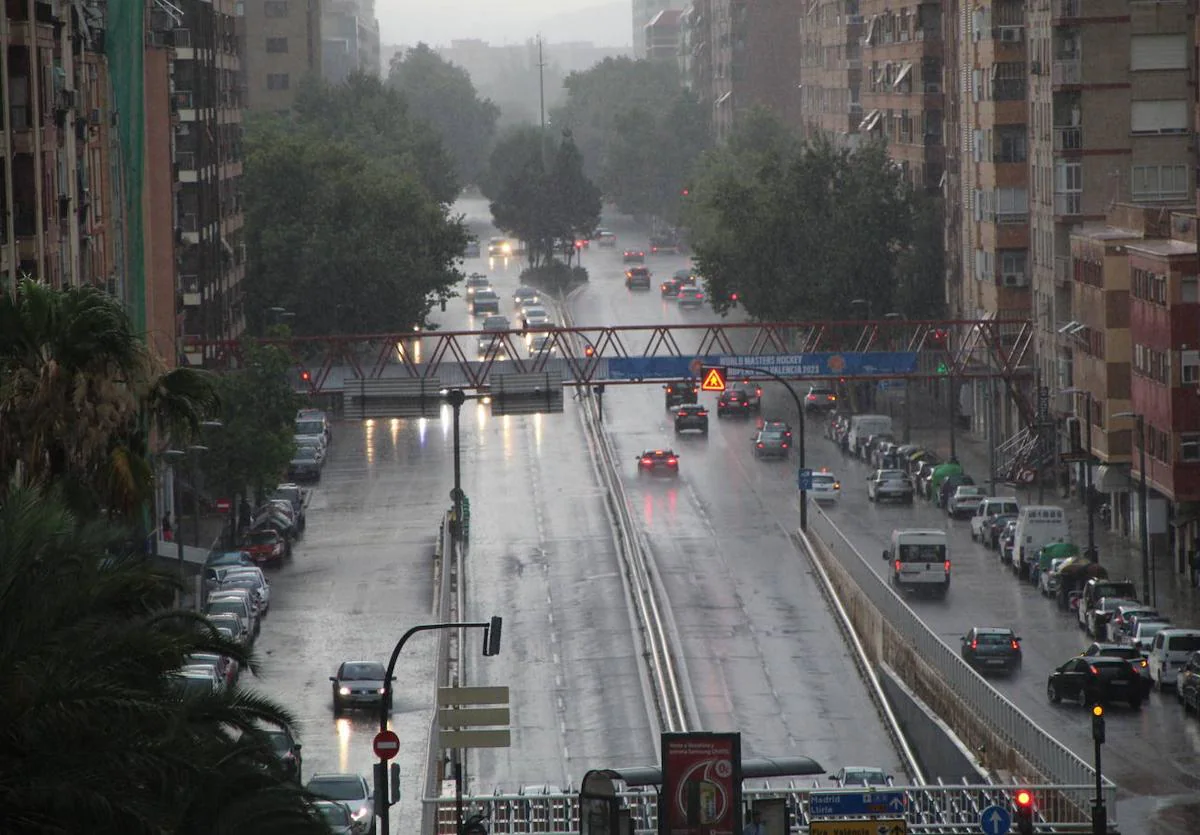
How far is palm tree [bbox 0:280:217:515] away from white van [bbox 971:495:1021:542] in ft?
158

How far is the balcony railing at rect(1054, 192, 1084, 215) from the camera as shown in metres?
93.9

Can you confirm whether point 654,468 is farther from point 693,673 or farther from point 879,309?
point 693,673

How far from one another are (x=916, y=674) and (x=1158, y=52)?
1473 inches

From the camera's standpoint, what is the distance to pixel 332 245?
12056 cm

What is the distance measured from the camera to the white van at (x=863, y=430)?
344 feet

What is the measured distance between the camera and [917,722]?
2240 inches

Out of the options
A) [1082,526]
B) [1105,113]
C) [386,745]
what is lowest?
[1082,526]

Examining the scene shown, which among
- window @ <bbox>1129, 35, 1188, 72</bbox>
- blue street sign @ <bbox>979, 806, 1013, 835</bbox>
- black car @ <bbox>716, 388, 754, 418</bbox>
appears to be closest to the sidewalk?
black car @ <bbox>716, 388, 754, 418</bbox>

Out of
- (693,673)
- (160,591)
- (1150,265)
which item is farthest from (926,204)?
(160,591)

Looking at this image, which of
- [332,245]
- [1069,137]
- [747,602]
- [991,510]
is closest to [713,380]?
[991,510]

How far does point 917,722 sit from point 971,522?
30.0 m

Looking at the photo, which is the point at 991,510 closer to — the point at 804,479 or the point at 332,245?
the point at 804,479

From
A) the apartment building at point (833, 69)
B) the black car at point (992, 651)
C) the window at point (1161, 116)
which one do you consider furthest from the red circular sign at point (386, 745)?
the apartment building at point (833, 69)

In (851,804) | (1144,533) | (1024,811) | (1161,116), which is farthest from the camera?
(1161,116)
